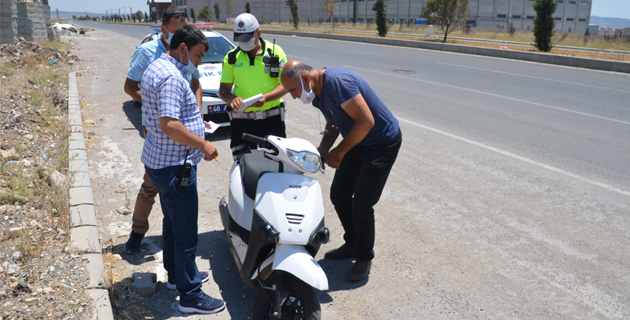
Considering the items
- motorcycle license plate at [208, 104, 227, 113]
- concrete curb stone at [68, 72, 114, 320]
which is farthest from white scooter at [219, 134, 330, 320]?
motorcycle license plate at [208, 104, 227, 113]

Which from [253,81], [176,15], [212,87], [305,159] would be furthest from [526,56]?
[305,159]

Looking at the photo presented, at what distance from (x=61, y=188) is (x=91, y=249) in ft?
4.86

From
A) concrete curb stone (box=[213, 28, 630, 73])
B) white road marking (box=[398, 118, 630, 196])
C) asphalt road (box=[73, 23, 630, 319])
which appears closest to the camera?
asphalt road (box=[73, 23, 630, 319])

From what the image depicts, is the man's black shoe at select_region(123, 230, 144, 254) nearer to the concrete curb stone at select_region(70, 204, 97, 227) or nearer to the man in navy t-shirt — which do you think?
the concrete curb stone at select_region(70, 204, 97, 227)

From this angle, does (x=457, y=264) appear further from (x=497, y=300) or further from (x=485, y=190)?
(x=485, y=190)

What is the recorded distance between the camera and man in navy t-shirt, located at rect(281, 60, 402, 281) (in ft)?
10.6

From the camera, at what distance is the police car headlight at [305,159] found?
3.05 meters

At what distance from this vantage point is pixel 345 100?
10.6 ft

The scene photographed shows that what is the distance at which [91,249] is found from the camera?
3.77m

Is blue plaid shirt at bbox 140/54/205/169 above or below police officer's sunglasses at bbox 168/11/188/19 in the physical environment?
below

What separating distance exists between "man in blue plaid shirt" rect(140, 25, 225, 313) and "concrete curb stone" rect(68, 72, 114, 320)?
0.51 metres

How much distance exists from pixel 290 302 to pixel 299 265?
0.34 meters

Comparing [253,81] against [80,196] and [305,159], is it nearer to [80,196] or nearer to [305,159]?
[305,159]

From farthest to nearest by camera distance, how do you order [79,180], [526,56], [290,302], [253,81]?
[526,56] < [79,180] < [253,81] < [290,302]
